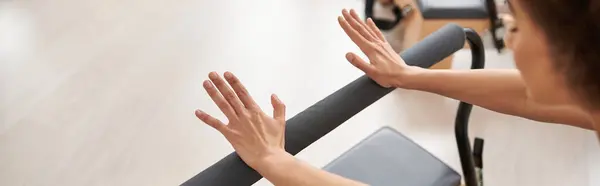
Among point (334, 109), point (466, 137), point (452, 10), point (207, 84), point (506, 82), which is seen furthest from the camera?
point (452, 10)

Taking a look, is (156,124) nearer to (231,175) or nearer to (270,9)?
(270,9)

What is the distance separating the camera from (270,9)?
141 inches

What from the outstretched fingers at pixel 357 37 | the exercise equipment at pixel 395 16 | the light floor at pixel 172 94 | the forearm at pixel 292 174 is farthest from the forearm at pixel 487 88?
the exercise equipment at pixel 395 16

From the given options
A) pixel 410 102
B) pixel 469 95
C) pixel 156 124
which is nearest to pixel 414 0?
pixel 410 102

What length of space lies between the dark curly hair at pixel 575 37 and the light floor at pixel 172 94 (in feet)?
5.48

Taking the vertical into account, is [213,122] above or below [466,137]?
above

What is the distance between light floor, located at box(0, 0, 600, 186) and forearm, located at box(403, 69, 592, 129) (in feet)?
3.80

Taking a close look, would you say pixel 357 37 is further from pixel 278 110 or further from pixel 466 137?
pixel 466 137

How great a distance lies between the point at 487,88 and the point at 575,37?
21.9 inches

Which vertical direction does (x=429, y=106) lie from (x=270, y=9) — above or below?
below

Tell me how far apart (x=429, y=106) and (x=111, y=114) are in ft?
4.30

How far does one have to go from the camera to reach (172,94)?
114 inches

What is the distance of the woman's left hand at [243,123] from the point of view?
3.60 ft

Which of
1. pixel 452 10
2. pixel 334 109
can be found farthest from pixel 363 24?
pixel 452 10
